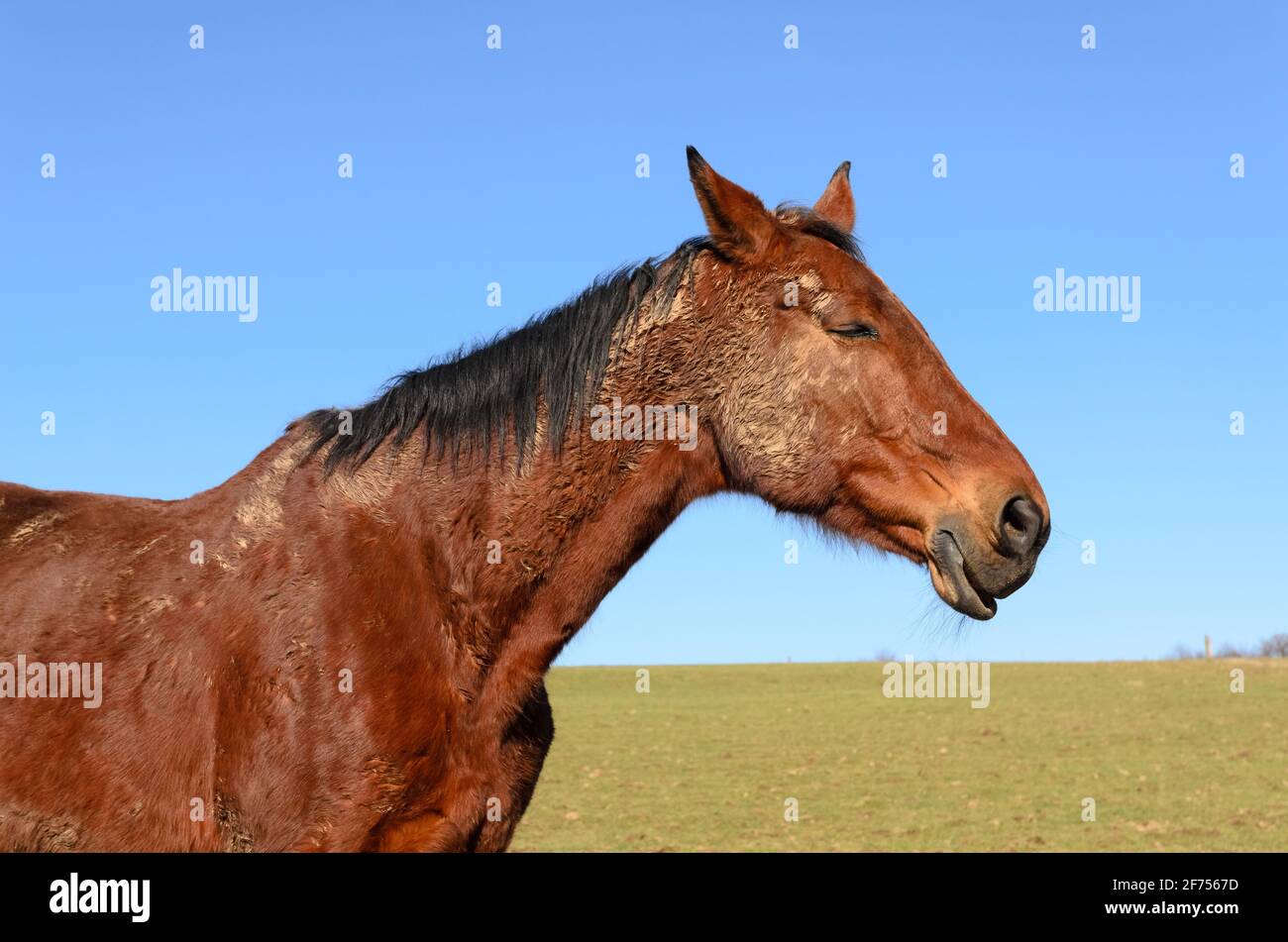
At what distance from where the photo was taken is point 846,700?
142 feet

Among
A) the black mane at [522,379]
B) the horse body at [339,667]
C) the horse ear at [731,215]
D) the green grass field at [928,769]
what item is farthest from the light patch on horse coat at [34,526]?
the green grass field at [928,769]

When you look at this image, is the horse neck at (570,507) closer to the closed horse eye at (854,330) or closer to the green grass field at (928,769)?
the closed horse eye at (854,330)

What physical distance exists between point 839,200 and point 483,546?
305 cm

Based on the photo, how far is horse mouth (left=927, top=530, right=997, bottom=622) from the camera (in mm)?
4805

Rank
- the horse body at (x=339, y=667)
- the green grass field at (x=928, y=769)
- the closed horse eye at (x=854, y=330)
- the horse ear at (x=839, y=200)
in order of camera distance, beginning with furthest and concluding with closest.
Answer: the green grass field at (x=928, y=769) < the horse ear at (x=839, y=200) < the closed horse eye at (x=854, y=330) < the horse body at (x=339, y=667)

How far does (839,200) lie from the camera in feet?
20.9

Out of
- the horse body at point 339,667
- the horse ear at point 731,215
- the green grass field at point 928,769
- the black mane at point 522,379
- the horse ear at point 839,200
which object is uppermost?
the horse ear at point 839,200

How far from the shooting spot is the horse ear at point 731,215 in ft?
16.6

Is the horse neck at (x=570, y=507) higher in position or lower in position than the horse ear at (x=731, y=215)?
lower

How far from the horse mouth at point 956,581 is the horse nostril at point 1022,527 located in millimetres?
202

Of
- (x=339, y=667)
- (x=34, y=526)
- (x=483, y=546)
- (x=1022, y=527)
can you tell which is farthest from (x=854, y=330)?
(x=34, y=526)

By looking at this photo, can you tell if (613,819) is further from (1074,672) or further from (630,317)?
A: (1074,672)
